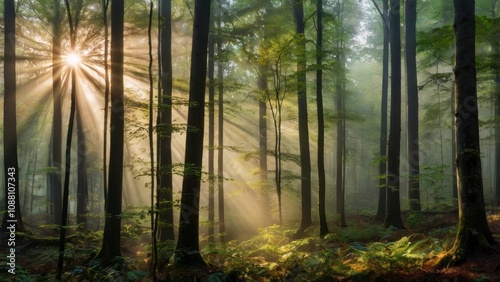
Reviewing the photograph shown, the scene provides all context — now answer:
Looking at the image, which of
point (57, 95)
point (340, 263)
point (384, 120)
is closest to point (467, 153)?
point (340, 263)

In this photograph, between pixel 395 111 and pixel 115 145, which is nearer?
pixel 115 145

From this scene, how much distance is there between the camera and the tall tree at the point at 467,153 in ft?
19.2

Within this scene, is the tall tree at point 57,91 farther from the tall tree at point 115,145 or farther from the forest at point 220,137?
the tall tree at point 115,145

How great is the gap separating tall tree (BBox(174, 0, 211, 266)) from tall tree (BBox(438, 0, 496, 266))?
5.32 meters

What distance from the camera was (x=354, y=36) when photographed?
23359 millimetres

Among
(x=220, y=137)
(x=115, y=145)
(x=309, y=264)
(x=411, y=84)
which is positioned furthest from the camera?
(x=220, y=137)

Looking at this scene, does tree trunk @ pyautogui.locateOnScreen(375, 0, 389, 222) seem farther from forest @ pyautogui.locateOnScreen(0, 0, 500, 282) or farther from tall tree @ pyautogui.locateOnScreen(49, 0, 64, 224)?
tall tree @ pyautogui.locateOnScreen(49, 0, 64, 224)

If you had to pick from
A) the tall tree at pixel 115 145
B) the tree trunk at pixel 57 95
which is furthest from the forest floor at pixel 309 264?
the tree trunk at pixel 57 95

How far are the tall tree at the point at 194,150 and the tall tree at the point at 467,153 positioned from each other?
5.32 metres

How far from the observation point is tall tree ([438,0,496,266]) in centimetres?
586

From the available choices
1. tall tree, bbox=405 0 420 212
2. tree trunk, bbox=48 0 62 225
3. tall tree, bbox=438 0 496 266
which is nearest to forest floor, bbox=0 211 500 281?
tall tree, bbox=438 0 496 266

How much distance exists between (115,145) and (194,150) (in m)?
2.45

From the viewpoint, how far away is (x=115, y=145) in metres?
8.83

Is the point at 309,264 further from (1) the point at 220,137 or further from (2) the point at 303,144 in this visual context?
(1) the point at 220,137
